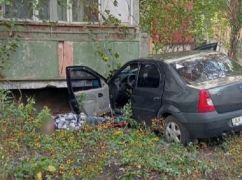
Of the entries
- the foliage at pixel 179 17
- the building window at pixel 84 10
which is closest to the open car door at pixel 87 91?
the building window at pixel 84 10

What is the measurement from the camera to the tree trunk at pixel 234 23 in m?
13.0

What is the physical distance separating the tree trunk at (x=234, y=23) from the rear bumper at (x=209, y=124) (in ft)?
21.8

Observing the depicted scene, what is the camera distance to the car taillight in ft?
22.4

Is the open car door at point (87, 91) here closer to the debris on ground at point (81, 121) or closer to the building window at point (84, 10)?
the debris on ground at point (81, 121)

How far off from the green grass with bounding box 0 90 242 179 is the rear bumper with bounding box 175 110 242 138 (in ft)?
0.69

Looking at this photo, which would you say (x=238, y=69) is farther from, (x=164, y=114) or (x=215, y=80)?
(x=164, y=114)

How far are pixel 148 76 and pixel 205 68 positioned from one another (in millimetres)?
1090

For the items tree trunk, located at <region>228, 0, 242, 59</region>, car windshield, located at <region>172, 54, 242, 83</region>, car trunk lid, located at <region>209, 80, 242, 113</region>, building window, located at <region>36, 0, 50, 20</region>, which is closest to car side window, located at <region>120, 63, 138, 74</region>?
car windshield, located at <region>172, 54, 242, 83</region>

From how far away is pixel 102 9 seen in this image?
35.8 feet

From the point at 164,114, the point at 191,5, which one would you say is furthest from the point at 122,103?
the point at 191,5

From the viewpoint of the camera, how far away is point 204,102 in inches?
269

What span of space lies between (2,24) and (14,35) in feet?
1.13

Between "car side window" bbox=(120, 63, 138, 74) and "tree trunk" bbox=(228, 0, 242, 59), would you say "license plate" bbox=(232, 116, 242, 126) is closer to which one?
"car side window" bbox=(120, 63, 138, 74)

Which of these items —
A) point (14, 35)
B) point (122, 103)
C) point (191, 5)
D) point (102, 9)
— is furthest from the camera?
point (191, 5)
